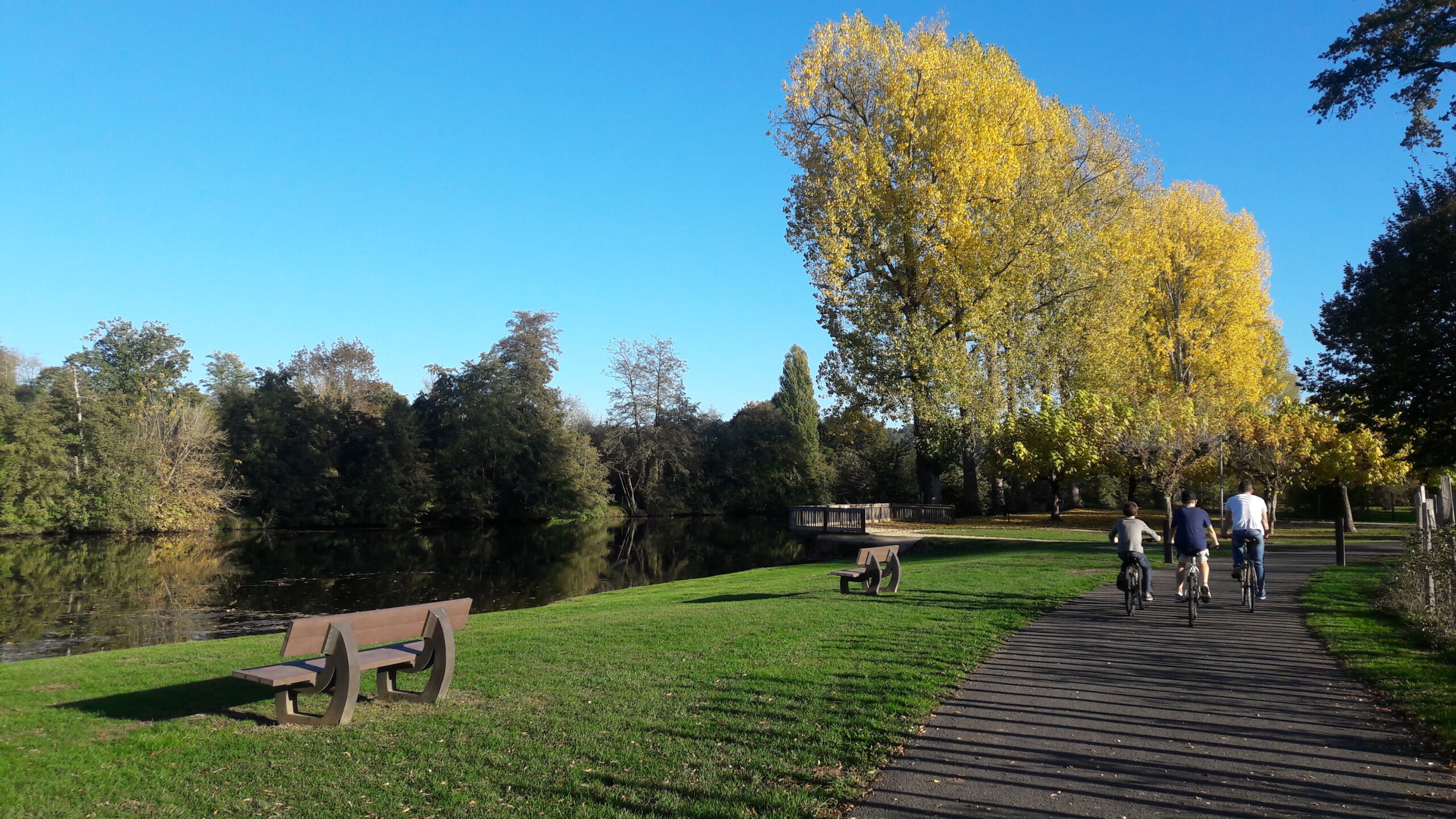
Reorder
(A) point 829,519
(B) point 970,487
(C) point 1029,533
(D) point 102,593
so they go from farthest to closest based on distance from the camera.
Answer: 1. (B) point 970,487
2. (A) point 829,519
3. (C) point 1029,533
4. (D) point 102,593

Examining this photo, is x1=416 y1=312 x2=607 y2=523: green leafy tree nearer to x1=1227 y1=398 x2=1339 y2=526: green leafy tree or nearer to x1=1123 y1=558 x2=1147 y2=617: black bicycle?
x1=1227 y1=398 x2=1339 y2=526: green leafy tree

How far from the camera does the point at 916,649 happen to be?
28.2 ft

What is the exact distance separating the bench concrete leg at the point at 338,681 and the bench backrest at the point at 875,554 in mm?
9051

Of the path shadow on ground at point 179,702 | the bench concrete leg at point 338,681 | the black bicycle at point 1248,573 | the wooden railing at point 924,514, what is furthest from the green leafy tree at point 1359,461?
the path shadow on ground at point 179,702

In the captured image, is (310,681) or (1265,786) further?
(310,681)

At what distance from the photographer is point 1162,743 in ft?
18.1

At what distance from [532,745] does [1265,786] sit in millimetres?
4337

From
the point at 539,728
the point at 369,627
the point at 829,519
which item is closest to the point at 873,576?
the point at 539,728

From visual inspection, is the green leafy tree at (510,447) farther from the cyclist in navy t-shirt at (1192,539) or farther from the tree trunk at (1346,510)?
the cyclist in navy t-shirt at (1192,539)

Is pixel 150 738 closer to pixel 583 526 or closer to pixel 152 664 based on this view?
pixel 152 664

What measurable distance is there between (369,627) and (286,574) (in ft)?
83.6

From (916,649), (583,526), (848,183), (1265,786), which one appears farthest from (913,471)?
(1265,786)

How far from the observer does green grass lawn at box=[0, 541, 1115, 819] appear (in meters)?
4.78

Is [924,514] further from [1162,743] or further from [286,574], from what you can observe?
[1162,743]
